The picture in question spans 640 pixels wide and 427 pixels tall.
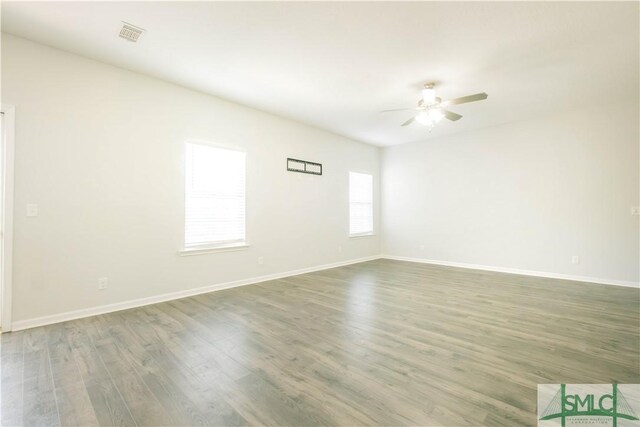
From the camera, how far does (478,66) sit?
11.0ft

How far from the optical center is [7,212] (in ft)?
9.00

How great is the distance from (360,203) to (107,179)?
16.9 ft

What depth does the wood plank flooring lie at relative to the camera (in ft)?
5.34

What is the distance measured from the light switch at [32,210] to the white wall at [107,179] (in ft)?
0.13

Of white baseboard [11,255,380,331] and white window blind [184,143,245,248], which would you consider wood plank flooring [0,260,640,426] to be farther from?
white window blind [184,143,245,248]

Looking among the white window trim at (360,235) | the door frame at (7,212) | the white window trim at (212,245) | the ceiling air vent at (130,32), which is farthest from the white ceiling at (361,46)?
the white window trim at (360,235)

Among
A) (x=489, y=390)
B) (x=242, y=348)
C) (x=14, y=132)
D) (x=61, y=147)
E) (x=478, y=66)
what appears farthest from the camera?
(x=478, y=66)

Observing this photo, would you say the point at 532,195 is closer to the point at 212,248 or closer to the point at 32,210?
the point at 212,248

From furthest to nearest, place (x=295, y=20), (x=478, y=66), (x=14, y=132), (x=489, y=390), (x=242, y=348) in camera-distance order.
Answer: (x=478, y=66)
(x=14, y=132)
(x=295, y=20)
(x=242, y=348)
(x=489, y=390)

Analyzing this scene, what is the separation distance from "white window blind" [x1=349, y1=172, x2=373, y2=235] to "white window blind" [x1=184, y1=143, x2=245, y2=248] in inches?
118

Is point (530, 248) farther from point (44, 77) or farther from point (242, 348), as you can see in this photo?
point (44, 77)

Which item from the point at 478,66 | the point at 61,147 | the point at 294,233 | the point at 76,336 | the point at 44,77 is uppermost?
the point at 478,66

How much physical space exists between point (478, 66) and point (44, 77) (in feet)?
15.9

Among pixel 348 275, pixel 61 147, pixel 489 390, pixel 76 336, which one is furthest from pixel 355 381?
pixel 61 147
